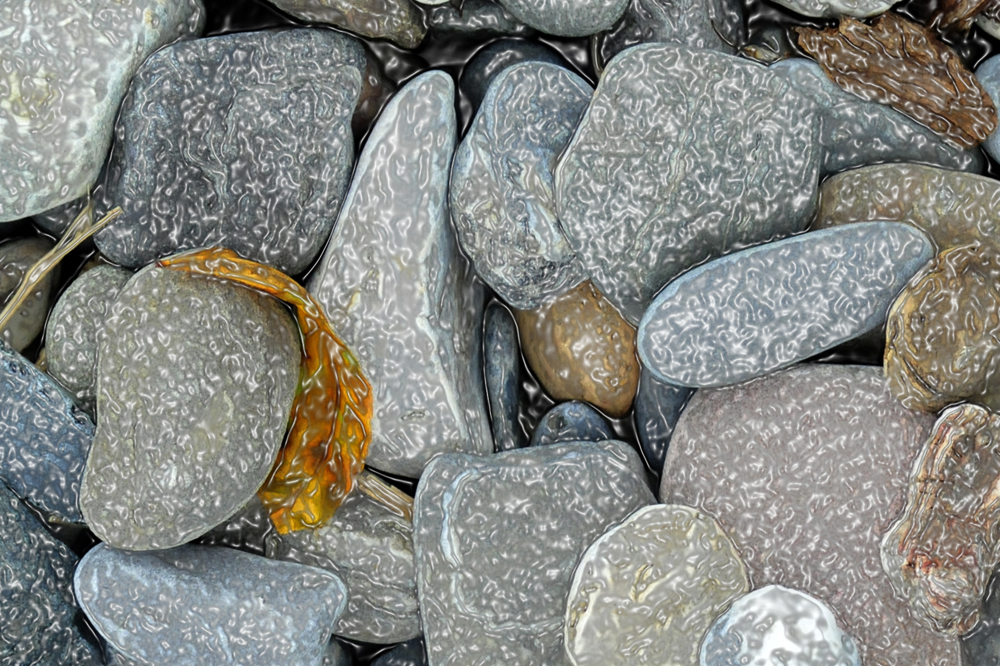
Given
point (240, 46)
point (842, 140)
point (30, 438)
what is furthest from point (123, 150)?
point (842, 140)

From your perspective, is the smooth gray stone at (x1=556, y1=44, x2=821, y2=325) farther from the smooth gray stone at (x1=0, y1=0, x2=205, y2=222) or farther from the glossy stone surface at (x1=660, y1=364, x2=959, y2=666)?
the smooth gray stone at (x1=0, y1=0, x2=205, y2=222)

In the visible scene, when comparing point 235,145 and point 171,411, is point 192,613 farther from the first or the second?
point 235,145

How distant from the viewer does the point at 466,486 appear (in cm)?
118

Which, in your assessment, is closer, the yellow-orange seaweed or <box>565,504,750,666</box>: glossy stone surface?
<box>565,504,750,666</box>: glossy stone surface

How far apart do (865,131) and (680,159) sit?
0.31 m

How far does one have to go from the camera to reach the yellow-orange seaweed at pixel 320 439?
1.24m

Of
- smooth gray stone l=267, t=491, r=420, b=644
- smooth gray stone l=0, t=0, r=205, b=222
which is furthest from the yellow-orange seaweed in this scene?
smooth gray stone l=0, t=0, r=205, b=222

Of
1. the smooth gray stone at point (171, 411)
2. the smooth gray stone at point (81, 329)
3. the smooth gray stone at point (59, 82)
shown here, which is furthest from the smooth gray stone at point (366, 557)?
the smooth gray stone at point (59, 82)

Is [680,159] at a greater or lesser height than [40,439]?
greater

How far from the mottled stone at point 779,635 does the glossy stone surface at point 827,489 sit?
7 cm

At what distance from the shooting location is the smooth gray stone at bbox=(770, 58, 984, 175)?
1216 mm

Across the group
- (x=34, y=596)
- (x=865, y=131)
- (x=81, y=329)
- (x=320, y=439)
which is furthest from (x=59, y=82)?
(x=865, y=131)

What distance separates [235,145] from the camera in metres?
1.19

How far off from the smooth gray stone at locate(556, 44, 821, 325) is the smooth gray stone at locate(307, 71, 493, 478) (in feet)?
0.66
